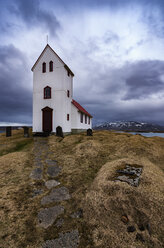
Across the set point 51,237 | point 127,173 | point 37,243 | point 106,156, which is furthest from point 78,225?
point 106,156

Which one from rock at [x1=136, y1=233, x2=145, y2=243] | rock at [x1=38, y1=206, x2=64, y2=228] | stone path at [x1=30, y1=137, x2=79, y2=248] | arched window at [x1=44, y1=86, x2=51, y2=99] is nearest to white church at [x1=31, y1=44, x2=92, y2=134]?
arched window at [x1=44, y1=86, x2=51, y2=99]

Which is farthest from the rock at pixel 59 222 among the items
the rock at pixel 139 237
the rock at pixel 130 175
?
the rock at pixel 130 175

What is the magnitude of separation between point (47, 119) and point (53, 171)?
1606cm

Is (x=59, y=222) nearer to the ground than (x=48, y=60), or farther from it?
nearer to the ground

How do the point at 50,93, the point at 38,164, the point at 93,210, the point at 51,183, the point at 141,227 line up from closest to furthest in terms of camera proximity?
the point at 141,227
the point at 93,210
the point at 51,183
the point at 38,164
the point at 50,93

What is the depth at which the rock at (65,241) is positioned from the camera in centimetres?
416

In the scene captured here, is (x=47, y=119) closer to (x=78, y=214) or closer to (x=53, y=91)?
(x=53, y=91)

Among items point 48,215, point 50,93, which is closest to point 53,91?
point 50,93

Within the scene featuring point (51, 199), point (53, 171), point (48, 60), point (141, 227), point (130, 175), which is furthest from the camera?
point (48, 60)

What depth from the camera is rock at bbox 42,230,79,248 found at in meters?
4.16

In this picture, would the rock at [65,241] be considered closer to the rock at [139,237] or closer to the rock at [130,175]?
the rock at [139,237]

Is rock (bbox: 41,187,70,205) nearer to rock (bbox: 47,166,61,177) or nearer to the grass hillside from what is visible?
the grass hillside

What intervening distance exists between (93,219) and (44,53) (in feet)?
91.6

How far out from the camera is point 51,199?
668cm
